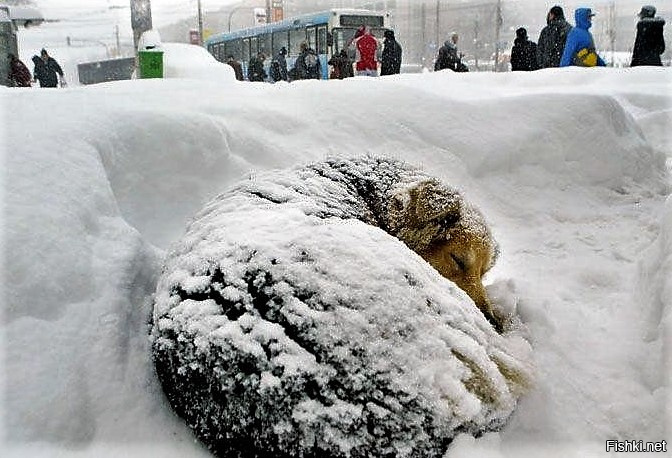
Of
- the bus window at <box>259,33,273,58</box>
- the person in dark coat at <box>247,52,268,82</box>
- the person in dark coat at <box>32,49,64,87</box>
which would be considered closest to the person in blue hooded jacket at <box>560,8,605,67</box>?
the person in dark coat at <box>247,52,268,82</box>

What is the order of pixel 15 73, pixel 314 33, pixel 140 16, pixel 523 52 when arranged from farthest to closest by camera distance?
pixel 314 33, pixel 140 16, pixel 15 73, pixel 523 52

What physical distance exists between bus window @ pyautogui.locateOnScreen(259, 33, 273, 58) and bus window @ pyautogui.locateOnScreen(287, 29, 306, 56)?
1.17 metres

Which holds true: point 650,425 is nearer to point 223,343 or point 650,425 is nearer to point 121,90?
point 223,343

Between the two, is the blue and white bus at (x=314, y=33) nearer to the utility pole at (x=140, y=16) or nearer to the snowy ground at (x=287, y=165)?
the utility pole at (x=140, y=16)

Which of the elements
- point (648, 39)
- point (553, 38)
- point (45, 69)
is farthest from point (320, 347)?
point (45, 69)

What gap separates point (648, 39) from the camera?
8.82 m

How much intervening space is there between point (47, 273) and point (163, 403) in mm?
534

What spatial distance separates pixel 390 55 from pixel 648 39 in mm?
4670

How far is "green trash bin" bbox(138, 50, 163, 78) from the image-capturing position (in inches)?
343

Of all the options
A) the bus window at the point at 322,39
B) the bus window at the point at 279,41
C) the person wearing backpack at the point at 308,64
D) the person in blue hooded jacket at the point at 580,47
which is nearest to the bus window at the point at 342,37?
the bus window at the point at 322,39

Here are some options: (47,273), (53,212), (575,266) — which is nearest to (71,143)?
(53,212)

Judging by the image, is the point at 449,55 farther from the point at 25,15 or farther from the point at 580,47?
the point at 25,15

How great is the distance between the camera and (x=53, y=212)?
6.12 feet

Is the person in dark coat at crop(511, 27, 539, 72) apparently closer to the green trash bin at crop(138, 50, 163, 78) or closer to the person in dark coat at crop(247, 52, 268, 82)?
the green trash bin at crop(138, 50, 163, 78)
